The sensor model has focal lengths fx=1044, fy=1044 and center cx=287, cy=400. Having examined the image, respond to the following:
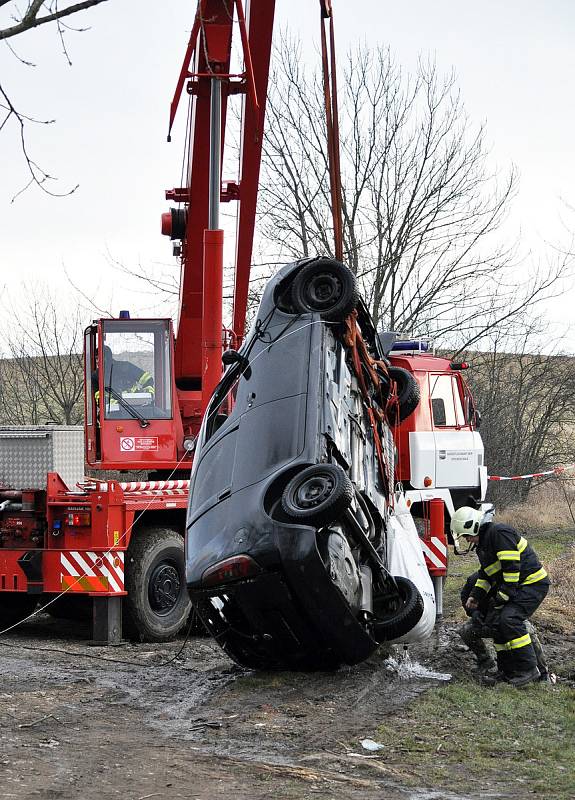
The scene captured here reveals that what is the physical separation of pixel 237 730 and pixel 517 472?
71.0 feet

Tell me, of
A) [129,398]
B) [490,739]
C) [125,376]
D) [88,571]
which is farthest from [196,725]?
[125,376]

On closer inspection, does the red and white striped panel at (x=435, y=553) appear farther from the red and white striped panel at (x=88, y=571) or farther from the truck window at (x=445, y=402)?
the red and white striped panel at (x=88, y=571)

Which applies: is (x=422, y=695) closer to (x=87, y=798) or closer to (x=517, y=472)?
(x=87, y=798)

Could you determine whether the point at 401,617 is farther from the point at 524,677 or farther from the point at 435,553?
the point at 435,553

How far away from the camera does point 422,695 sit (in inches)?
282

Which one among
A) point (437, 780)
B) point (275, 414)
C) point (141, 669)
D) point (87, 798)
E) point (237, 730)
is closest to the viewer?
point (87, 798)

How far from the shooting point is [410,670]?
8148 mm

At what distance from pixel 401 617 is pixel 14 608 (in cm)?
604

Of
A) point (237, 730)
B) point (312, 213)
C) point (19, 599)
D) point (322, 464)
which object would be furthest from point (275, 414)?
point (312, 213)

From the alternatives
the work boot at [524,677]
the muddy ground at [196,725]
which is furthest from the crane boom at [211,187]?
the work boot at [524,677]

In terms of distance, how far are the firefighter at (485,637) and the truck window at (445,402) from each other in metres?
4.79

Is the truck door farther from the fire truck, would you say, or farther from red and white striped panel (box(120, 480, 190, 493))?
red and white striped panel (box(120, 480, 190, 493))

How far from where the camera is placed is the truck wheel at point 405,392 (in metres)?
8.62

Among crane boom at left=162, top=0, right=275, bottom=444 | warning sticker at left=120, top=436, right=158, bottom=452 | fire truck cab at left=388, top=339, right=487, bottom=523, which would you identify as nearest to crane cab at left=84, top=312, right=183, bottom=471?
warning sticker at left=120, top=436, right=158, bottom=452
